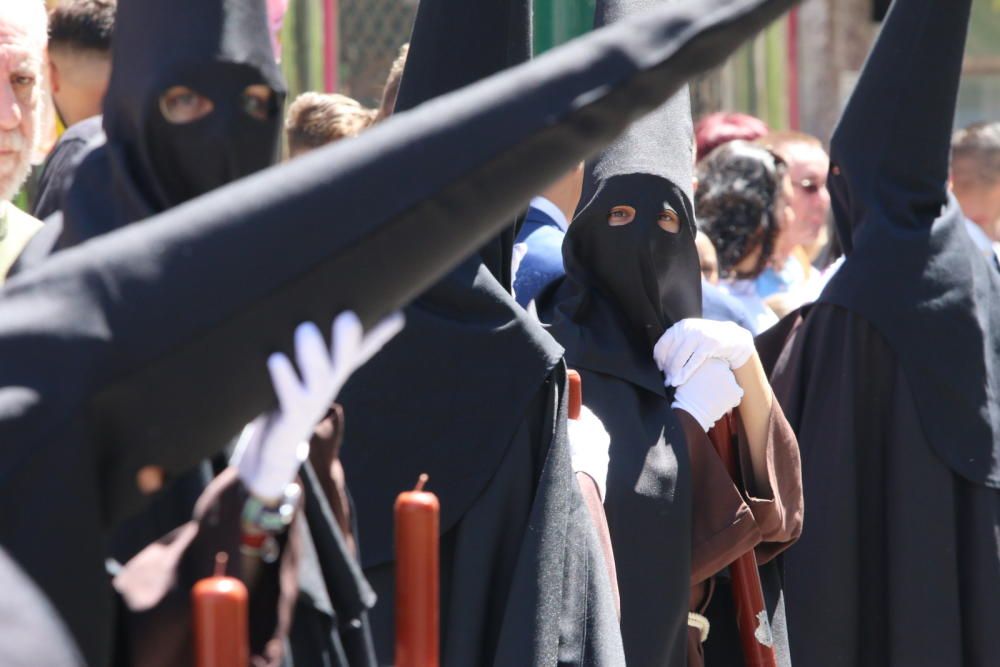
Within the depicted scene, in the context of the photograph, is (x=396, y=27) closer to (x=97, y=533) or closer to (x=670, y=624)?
(x=670, y=624)

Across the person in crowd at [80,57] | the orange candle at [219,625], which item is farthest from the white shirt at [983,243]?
the orange candle at [219,625]

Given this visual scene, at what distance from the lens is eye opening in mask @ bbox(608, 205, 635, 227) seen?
3.58m

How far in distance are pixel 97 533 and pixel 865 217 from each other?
320 cm

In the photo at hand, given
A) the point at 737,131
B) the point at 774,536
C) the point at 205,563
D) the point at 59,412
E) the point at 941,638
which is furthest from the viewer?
the point at 737,131

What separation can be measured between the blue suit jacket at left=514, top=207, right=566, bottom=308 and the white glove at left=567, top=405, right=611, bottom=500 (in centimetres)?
50

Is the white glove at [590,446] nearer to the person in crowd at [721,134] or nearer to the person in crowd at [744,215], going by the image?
the person in crowd at [744,215]

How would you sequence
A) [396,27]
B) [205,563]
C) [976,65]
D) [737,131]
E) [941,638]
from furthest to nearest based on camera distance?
Answer: 1. [976,65]
2. [396,27]
3. [737,131]
4. [941,638]
5. [205,563]

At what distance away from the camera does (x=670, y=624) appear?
3400mm

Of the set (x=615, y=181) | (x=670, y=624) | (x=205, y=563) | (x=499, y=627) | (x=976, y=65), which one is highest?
(x=205, y=563)

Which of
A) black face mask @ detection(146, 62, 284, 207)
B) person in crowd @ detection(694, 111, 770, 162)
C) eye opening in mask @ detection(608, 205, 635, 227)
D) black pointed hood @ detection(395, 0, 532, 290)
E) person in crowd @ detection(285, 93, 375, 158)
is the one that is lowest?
person in crowd @ detection(694, 111, 770, 162)

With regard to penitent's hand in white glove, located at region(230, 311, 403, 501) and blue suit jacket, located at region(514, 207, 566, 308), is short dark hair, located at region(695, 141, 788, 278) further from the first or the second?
penitent's hand in white glove, located at region(230, 311, 403, 501)

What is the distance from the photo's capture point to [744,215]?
5324 mm

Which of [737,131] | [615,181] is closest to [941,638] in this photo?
[615,181]

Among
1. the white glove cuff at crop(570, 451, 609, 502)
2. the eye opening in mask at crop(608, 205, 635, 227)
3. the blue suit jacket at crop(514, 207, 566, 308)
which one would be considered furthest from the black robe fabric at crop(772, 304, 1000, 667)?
the white glove cuff at crop(570, 451, 609, 502)
